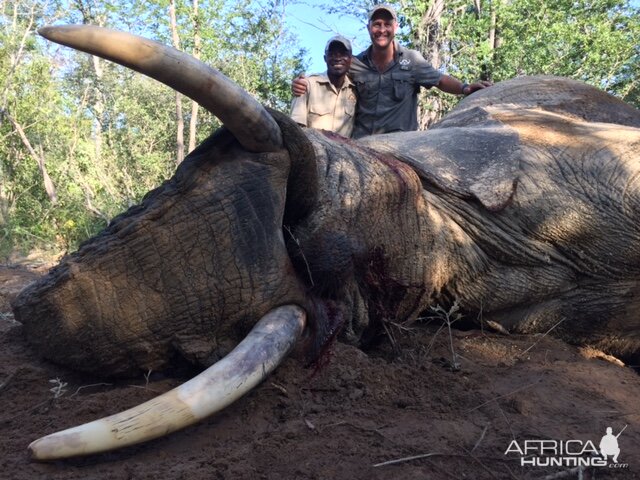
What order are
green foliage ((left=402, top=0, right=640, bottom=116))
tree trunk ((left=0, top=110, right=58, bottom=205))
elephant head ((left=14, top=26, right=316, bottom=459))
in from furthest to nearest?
tree trunk ((left=0, top=110, right=58, bottom=205)) < green foliage ((left=402, top=0, right=640, bottom=116)) < elephant head ((left=14, top=26, right=316, bottom=459))

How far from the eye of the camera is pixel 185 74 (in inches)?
86.2

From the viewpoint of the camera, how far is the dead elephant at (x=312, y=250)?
235 cm

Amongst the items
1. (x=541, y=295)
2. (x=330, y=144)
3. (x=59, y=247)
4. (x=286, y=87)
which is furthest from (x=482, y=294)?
(x=286, y=87)

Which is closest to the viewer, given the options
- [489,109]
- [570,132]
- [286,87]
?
[570,132]

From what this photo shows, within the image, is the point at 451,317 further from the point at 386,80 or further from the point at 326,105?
the point at 386,80

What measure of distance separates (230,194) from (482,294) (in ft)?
5.28

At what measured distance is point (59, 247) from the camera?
943cm

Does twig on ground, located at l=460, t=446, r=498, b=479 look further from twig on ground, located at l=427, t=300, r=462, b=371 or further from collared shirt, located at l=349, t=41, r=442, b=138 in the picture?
collared shirt, located at l=349, t=41, r=442, b=138

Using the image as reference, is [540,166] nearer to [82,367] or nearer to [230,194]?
[230,194]

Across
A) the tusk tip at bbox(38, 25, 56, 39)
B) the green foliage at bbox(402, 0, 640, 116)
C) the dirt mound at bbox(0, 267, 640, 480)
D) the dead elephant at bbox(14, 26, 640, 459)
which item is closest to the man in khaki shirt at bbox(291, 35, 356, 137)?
the dead elephant at bbox(14, 26, 640, 459)

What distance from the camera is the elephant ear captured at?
3502mm

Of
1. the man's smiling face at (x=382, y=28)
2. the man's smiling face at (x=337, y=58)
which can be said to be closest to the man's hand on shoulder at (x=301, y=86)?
the man's smiling face at (x=337, y=58)

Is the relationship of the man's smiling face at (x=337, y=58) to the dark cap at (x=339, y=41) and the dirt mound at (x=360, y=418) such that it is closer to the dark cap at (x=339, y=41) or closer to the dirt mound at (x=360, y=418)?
the dark cap at (x=339, y=41)

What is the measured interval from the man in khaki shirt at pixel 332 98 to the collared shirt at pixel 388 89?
10cm
